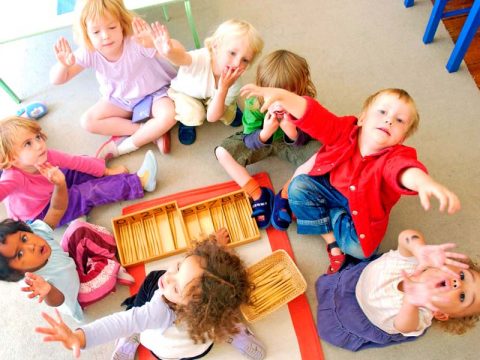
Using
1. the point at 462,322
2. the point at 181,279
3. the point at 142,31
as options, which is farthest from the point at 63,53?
the point at 462,322

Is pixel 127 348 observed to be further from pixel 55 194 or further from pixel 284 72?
pixel 284 72

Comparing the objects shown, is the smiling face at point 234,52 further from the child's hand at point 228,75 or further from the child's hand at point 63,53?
the child's hand at point 63,53

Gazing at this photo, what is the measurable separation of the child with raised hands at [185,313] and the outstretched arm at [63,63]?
81cm

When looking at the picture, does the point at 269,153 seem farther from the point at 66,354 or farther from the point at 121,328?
the point at 66,354

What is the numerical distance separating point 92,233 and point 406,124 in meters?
1.04

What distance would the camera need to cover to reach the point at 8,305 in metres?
1.39

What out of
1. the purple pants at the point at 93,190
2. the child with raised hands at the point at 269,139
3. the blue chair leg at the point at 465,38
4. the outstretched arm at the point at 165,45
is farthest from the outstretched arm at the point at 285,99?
the blue chair leg at the point at 465,38

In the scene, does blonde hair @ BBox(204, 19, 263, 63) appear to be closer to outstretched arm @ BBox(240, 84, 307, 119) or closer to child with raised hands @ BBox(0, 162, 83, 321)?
outstretched arm @ BBox(240, 84, 307, 119)

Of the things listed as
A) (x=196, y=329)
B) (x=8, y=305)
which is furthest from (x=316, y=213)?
(x=8, y=305)

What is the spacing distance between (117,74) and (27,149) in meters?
0.43

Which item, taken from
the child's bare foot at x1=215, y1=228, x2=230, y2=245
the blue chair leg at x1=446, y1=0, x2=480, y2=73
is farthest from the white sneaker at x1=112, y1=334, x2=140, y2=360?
the blue chair leg at x1=446, y1=0, x2=480, y2=73

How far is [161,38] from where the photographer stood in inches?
52.8

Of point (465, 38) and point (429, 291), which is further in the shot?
point (465, 38)

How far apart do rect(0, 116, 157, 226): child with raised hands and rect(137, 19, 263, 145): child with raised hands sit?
235mm
